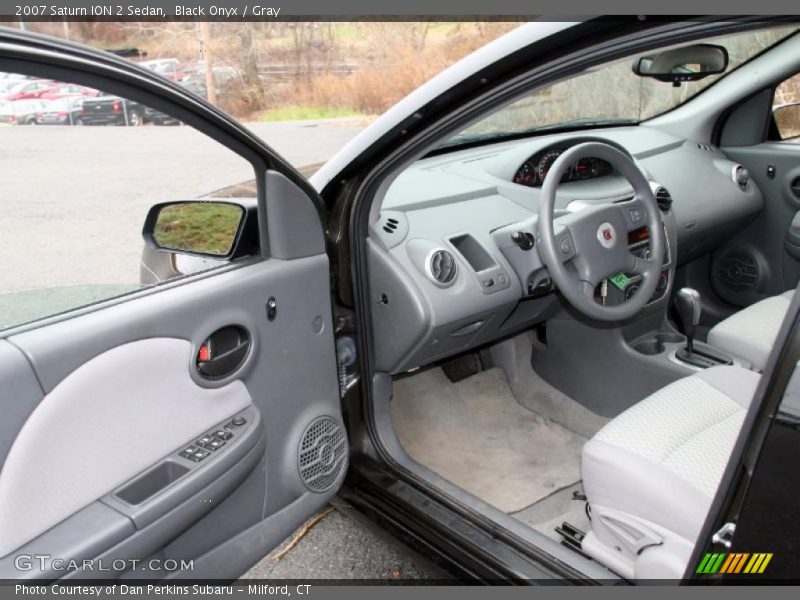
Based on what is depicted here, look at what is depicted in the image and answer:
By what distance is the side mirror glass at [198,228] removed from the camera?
1881 millimetres

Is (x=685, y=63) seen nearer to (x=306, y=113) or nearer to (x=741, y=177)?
(x=741, y=177)

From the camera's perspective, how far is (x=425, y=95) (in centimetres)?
176

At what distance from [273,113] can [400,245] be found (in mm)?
6563

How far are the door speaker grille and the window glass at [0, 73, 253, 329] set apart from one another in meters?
2.72

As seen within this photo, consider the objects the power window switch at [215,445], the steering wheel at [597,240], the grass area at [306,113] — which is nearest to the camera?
the power window switch at [215,445]

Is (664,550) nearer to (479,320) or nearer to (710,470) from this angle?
(710,470)

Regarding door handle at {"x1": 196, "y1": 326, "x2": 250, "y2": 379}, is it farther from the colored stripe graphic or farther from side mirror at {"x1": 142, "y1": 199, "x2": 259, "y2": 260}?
the colored stripe graphic

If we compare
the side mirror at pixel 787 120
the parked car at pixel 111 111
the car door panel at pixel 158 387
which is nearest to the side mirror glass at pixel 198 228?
the car door panel at pixel 158 387

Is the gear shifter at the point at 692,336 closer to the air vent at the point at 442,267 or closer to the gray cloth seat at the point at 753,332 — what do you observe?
the gray cloth seat at the point at 753,332

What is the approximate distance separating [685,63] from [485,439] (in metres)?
1.68

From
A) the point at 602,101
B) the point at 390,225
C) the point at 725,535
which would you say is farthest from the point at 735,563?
the point at 602,101

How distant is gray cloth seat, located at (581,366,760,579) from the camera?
1.60 metres

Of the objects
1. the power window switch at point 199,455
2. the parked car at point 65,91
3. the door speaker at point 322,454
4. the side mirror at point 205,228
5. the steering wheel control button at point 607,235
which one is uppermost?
the parked car at point 65,91

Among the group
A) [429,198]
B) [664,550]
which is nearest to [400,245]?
[429,198]
